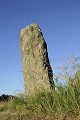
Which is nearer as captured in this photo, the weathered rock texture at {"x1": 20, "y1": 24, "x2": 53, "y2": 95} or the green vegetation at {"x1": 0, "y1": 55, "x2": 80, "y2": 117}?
the green vegetation at {"x1": 0, "y1": 55, "x2": 80, "y2": 117}

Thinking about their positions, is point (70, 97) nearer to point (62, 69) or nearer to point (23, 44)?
point (62, 69)

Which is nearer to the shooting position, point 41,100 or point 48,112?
point 48,112

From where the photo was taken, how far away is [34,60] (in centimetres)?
1362

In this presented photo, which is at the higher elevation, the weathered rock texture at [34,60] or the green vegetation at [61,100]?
the weathered rock texture at [34,60]

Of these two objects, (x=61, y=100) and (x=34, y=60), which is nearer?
(x=61, y=100)

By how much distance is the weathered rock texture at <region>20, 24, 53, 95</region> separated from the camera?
42.8ft

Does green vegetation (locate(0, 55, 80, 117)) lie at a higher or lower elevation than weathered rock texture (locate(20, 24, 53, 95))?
lower

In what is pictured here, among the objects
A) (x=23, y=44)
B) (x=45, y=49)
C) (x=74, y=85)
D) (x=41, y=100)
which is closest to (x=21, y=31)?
(x=23, y=44)

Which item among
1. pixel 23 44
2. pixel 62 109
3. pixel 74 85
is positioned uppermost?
pixel 23 44

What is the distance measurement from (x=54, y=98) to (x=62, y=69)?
3.12ft

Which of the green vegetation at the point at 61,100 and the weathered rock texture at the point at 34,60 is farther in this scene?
the weathered rock texture at the point at 34,60

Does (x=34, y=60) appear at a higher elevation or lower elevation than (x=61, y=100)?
higher

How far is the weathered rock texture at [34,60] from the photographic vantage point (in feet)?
42.8

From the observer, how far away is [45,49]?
1362 centimetres
